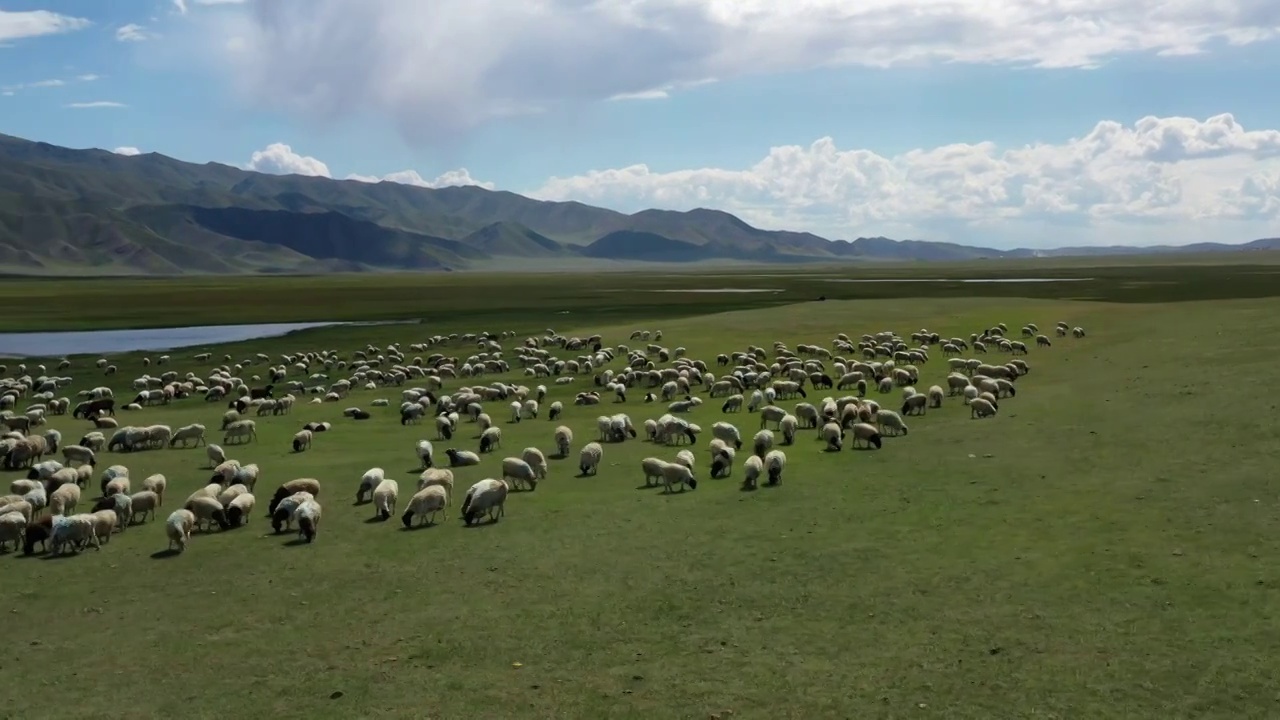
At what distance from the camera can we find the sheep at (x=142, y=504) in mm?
20516

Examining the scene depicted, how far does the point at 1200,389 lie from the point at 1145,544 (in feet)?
53.8

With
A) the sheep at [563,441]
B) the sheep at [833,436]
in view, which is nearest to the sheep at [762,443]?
the sheep at [833,436]

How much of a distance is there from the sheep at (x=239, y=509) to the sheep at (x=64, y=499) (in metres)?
3.45

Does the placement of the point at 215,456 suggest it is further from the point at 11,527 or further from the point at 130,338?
the point at 130,338

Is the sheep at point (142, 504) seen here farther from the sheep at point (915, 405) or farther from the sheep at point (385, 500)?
the sheep at point (915, 405)

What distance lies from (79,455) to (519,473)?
38.7ft

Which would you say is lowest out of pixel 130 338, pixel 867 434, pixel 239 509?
pixel 239 509

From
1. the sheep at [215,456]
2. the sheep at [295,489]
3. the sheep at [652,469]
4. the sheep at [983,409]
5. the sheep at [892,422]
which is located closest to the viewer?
the sheep at [295,489]

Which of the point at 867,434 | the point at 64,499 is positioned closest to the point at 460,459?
the point at 64,499

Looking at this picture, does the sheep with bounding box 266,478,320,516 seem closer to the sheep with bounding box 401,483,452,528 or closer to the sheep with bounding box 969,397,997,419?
the sheep with bounding box 401,483,452,528

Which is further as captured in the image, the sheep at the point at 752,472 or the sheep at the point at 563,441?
the sheep at the point at 563,441

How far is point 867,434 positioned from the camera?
2570 centimetres

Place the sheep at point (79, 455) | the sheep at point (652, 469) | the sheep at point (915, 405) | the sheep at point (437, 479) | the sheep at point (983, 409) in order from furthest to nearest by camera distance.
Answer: the sheep at point (915, 405) → the sheep at point (983, 409) → the sheep at point (79, 455) → the sheep at point (652, 469) → the sheep at point (437, 479)

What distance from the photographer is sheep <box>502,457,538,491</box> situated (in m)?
22.7
